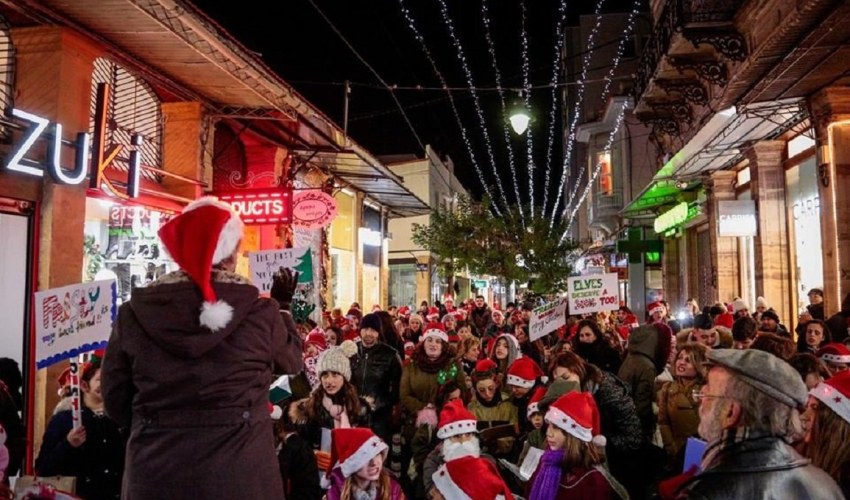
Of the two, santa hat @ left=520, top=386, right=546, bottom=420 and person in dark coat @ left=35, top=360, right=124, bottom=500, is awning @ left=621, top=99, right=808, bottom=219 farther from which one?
person in dark coat @ left=35, top=360, right=124, bottom=500

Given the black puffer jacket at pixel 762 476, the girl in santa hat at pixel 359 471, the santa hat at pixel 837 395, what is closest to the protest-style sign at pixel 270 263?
the girl in santa hat at pixel 359 471

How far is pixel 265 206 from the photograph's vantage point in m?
12.4

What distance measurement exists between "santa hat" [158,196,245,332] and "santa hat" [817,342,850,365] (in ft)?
18.9

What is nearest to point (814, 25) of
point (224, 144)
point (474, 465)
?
point (474, 465)

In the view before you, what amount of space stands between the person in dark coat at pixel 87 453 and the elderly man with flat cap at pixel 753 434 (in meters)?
3.45

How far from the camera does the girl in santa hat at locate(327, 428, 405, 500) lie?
13.8ft

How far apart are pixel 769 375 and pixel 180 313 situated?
7.19 ft

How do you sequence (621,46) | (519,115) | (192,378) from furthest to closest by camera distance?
(621,46), (519,115), (192,378)

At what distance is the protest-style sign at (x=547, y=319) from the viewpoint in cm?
1012

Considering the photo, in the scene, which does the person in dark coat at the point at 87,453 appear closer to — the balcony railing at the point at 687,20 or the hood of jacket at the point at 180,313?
the hood of jacket at the point at 180,313

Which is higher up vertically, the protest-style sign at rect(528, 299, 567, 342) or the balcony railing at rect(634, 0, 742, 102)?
the balcony railing at rect(634, 0, 742, 102)

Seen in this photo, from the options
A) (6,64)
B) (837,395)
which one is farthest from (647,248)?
(837,395)

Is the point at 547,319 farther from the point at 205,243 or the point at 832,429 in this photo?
the point at 205,243

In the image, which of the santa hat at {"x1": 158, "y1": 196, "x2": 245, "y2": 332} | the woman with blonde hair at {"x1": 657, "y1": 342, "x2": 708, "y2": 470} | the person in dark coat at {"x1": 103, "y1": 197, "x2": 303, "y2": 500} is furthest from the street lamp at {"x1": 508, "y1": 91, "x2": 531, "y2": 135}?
the person in dark coat at {"x1": 103, "y1": 197, "x2": 303, "y2": 500}
